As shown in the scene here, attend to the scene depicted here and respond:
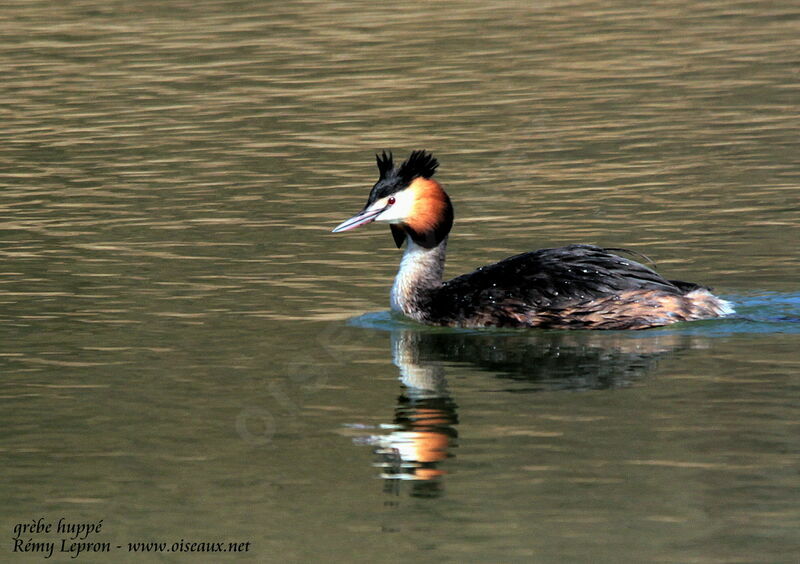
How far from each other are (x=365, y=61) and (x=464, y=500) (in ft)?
71.8

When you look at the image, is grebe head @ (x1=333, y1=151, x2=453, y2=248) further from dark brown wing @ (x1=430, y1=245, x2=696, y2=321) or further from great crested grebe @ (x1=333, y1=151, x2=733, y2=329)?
dark brown wing @ (x1=430, y1=245, x2=696, y2=321)

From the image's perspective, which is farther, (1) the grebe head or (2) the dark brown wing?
(1) the grebe head

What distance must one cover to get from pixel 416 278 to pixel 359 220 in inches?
27.0

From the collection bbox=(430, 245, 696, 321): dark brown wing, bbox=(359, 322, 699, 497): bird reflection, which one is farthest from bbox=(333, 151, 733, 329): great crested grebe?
bbox=(359, 322, 699, 497): bird reflection

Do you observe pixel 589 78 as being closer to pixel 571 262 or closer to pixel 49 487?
pixel 571 262

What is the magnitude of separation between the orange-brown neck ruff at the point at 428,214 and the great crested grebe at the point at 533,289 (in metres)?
0.01

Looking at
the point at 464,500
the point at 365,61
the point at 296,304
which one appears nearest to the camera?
the point at 464,500

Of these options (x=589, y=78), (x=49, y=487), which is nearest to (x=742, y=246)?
(x=49, y=487)

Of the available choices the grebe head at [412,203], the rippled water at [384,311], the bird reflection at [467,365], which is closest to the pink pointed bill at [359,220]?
the grebe head at [412,203]

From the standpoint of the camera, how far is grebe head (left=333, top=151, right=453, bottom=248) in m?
14.4

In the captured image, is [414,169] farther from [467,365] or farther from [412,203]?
[467,365]

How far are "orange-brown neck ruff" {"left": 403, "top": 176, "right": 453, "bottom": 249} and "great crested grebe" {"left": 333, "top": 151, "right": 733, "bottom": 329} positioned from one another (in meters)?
0.01

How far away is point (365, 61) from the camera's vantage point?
30.6m

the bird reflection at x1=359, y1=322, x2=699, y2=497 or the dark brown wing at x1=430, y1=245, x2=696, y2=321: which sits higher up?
the dark brown wing at x1=430, y1=245, x2=696, y2=321
